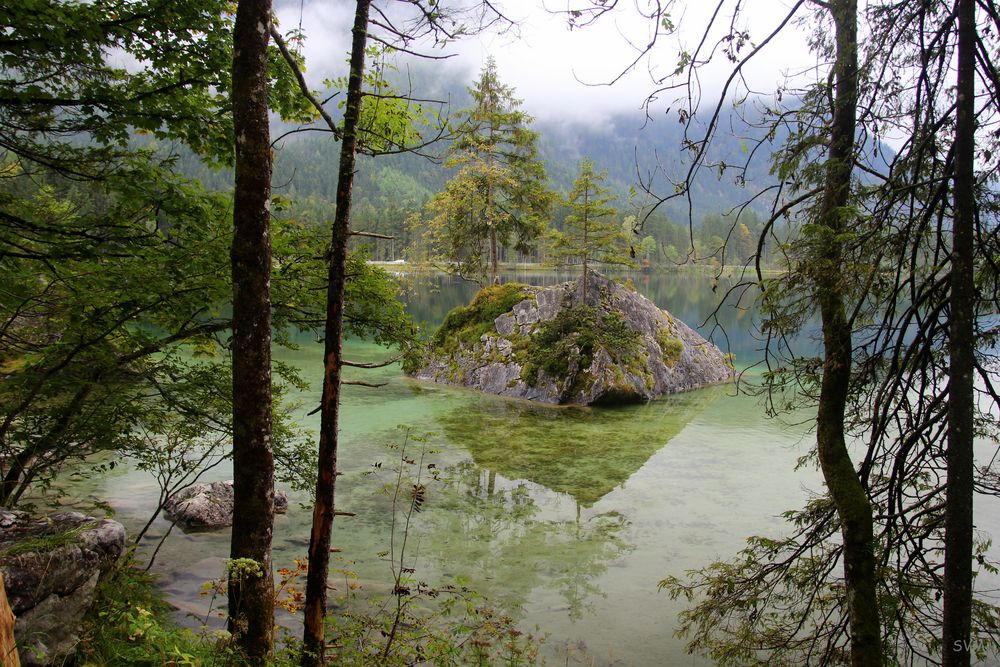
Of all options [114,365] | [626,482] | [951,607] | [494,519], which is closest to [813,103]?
[951,607]

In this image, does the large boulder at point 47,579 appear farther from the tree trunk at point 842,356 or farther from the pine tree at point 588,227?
the pine tree at point 588,227

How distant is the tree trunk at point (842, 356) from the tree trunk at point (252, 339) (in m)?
3.69

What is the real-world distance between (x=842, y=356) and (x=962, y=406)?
93cm

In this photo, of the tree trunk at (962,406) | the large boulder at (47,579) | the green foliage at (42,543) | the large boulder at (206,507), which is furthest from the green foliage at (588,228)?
the green foliage at (42,543)

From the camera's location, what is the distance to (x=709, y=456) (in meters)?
13.7

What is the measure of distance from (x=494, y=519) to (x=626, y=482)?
10.6ft

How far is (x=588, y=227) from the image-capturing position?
67.9 feet

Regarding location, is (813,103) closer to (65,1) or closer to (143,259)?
(143,259)

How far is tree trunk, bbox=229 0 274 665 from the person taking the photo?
154 inches

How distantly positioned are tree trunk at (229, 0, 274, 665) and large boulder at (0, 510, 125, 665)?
1210 mm

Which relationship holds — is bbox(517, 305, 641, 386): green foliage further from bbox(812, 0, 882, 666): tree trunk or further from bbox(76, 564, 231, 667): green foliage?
bbox(812, 0, 882, 666): tree trunk

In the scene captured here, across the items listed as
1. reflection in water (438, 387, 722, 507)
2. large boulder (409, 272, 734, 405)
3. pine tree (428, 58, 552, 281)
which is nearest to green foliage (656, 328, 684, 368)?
large boulder (409, 272, 734, 405)

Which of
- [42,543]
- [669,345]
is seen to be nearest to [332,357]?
[42,543]

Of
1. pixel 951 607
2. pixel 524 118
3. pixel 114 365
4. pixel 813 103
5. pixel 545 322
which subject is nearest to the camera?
pixel 951 607
